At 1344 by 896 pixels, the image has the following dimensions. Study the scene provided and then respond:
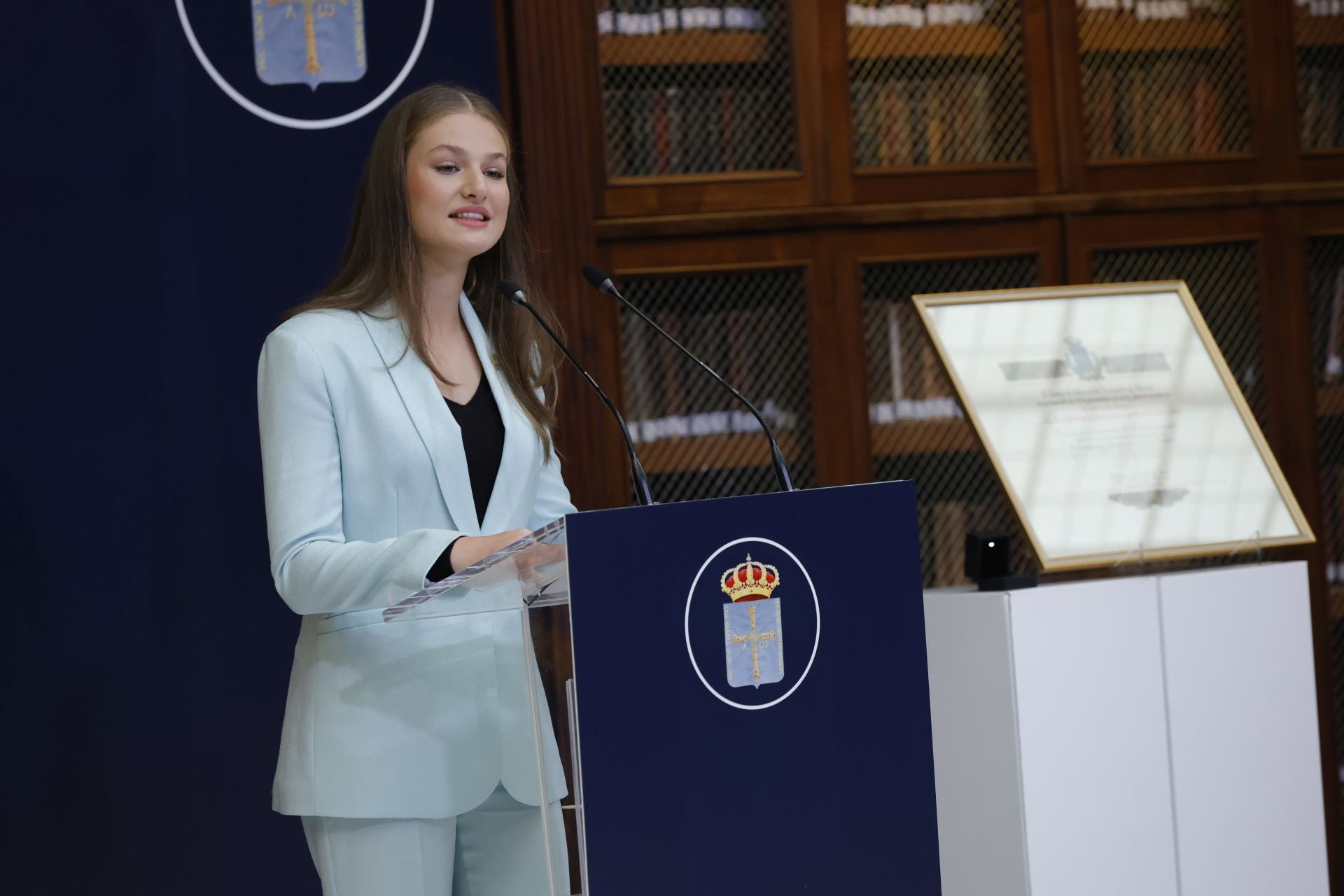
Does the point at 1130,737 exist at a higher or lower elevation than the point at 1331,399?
lower

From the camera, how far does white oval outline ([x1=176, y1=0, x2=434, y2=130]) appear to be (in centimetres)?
321

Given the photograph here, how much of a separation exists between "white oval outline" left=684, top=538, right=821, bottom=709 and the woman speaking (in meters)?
0.18

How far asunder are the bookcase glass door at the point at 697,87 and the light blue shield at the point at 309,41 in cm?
62

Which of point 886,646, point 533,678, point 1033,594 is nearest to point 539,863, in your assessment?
point 533,678

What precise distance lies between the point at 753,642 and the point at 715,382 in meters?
2.09

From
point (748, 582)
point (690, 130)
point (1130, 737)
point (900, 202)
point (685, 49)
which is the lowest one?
point (1130, 737)

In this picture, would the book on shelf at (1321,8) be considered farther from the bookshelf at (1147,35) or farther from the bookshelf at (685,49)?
the bookshelf at (685,49)

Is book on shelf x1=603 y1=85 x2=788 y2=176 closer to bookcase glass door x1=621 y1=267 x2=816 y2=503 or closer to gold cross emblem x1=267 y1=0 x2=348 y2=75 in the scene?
bookcase glass door x1=621 y1=267 x2=816 y2=503

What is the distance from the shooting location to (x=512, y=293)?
73.5 inches

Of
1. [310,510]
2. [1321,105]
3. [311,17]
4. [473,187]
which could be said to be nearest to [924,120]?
[1321,105]

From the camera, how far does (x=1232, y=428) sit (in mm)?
2697

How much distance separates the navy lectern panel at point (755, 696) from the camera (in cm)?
150

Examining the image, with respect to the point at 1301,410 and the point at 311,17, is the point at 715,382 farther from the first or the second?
the point at 1301,410

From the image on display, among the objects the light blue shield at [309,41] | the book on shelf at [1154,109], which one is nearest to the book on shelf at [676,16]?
the light blue shield at [309,41]
